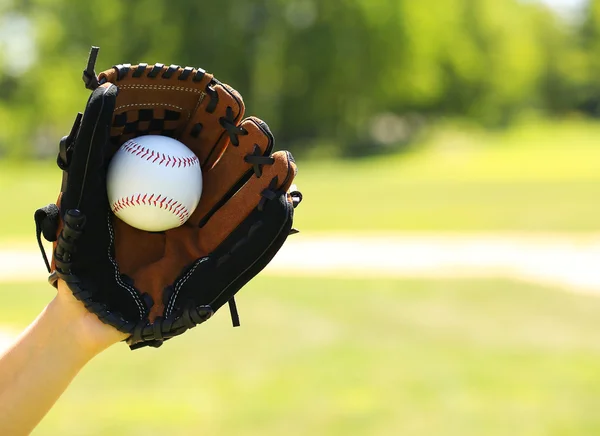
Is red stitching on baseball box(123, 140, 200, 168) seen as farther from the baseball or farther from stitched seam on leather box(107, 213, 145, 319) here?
stitched seam on leather box(107, 213, 145, 319)

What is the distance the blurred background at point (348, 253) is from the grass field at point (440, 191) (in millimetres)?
100

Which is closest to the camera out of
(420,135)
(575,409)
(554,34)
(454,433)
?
(454,433)

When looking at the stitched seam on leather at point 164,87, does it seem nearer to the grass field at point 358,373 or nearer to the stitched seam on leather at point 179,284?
the stitched seam on leather at point 179,284

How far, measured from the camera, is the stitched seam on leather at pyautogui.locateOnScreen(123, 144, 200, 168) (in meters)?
2.13

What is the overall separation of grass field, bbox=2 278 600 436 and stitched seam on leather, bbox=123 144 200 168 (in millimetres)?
1900

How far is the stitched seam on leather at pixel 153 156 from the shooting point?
6.98ft

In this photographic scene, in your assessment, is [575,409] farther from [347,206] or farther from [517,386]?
[347,206]

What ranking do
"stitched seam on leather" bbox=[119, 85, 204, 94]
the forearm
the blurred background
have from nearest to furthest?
the forearm, "stitched seam on leather" bbox=[119, 85, 204, 94], the blurred background

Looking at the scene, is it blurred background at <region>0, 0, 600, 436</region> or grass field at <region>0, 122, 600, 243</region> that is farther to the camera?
grass field at <region>0, 122, 600, 243</region>

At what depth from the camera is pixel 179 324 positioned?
198cm

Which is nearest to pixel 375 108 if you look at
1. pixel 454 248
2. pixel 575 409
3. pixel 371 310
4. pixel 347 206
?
pixel 347 206

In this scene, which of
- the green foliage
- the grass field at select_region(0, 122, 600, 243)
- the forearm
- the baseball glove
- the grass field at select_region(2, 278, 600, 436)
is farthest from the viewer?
the green foliage

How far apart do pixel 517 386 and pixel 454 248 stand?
5.36 metres

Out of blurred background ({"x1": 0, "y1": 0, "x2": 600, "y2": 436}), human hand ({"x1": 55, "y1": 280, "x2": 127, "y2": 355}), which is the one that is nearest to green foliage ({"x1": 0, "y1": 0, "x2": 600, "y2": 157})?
blurred background ({"x1": 0, "y1": 0, "x2": 600, "y2": 436})
